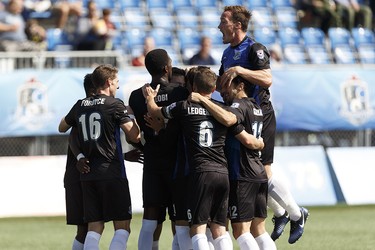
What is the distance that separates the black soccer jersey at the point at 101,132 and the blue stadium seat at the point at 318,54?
14.4m

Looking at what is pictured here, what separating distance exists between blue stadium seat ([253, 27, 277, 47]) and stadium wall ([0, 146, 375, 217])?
4.44m

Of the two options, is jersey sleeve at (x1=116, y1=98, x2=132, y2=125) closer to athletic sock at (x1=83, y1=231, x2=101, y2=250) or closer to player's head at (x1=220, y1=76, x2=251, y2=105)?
player's head at (x1=220, y1=76, x2=251, y2=105)

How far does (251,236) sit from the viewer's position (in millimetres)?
11172

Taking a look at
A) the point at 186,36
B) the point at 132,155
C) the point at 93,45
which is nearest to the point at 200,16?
the point at 186,36

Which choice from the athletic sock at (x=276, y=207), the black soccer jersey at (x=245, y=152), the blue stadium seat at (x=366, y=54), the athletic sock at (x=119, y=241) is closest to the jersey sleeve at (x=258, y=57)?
the black soccer jersey at (x=245, y=152)

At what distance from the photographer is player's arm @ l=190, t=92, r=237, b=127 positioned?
10688 millimetres

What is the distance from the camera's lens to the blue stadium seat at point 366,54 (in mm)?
25828

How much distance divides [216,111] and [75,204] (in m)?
2.27

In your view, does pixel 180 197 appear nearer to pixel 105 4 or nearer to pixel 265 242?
pixel 265 242

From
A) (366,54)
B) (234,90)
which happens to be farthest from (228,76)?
(366,54)

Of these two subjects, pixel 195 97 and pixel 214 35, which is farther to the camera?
pixel 214 35

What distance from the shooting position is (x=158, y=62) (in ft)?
37.6

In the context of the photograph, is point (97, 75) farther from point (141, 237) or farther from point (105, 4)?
point (105, 4)

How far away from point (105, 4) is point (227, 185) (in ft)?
48.1
